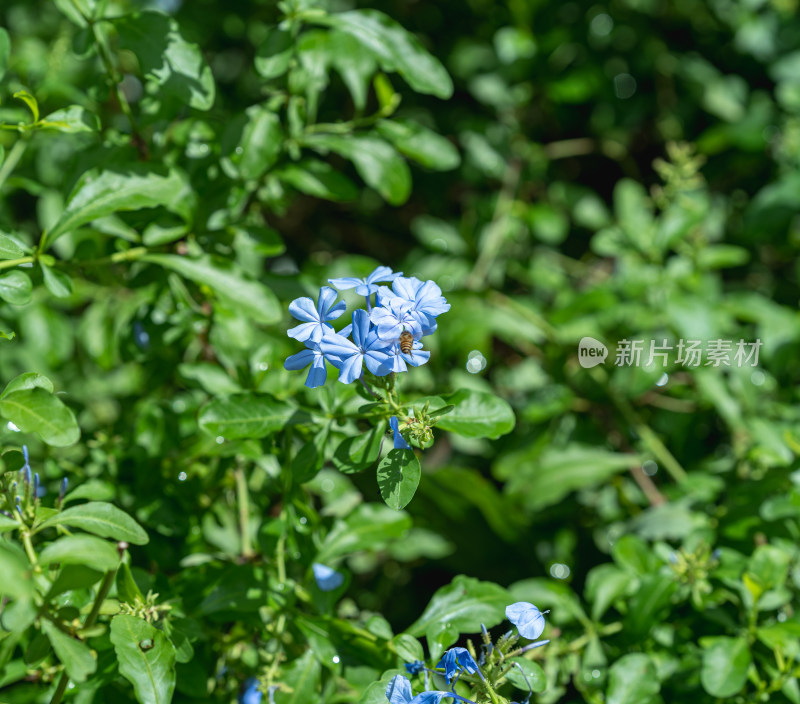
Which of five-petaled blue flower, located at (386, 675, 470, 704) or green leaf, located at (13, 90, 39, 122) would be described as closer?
five-petaled blue flower, located at (386, 675, 470, 704)

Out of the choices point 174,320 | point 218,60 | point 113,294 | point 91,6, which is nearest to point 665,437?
point 174,320

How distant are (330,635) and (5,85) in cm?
129

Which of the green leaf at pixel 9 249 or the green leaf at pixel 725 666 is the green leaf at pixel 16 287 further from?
the green leaf at pixel 725 666

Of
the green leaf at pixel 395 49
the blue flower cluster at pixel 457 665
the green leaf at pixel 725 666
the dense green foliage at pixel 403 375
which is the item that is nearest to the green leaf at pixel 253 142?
the dense green foliage at pixel 403 375

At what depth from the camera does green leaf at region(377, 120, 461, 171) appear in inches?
68.6

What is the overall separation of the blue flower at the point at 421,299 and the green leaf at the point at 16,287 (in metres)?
0.62

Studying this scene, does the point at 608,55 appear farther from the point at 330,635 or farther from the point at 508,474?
A: the point at 330,635

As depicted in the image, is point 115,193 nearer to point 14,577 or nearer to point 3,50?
point 3,50

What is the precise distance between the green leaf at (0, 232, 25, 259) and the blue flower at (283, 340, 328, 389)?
20.4 inches

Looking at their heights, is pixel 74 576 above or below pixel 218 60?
above

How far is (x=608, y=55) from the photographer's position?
2.93 meters

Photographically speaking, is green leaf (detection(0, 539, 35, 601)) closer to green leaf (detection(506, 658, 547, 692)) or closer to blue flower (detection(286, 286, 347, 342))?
blue flower (detection(286, 286, 347, 342))

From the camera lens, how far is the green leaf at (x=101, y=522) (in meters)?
1.15

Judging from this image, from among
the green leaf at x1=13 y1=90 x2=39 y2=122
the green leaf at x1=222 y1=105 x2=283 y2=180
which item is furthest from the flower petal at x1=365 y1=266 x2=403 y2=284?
the green leaf at x1=13 y1=90 x2=39 y2=122
